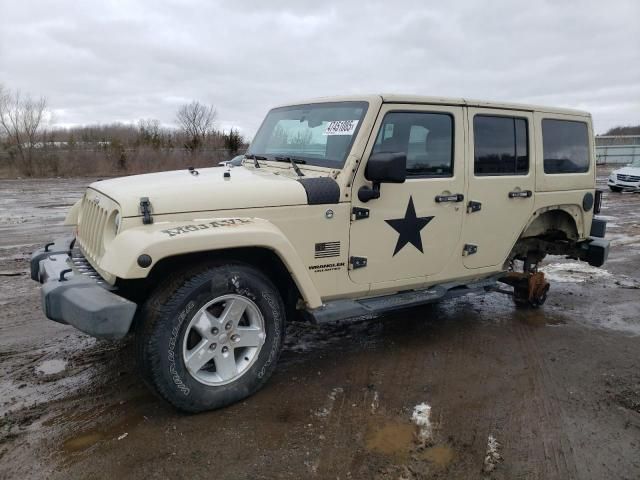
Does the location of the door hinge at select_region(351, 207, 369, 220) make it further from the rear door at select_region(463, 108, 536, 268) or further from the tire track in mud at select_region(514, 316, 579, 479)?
the tire track in mud at select_region(514, 316, 579, 479)

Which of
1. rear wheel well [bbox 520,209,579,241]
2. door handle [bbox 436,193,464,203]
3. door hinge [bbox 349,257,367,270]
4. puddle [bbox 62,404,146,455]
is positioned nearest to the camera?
puddle [bbox 62,404,146,455]

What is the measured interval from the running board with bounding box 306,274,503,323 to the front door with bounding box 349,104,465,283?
164 millimetres

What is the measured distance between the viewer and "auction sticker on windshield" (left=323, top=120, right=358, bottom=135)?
3.81m

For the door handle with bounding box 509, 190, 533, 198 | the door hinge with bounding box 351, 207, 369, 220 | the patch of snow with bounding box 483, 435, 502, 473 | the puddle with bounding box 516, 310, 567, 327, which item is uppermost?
the door handle with bounding box 509, 190, 533, 198

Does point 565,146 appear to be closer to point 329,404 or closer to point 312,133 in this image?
point 312,133

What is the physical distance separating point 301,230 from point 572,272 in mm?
5378

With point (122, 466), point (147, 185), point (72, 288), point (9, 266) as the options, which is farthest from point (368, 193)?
point (9, 266)

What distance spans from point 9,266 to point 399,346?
555cm

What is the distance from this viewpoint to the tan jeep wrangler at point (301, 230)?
9.95ft

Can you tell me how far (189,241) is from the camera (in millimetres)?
2941

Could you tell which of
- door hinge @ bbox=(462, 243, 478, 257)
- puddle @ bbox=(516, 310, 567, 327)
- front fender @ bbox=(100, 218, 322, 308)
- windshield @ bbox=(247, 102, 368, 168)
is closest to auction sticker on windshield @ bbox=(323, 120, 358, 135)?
windshield @ bbox=(247, 102, 368, 168)

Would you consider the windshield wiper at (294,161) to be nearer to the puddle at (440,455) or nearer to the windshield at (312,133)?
the windshield at (312,133)

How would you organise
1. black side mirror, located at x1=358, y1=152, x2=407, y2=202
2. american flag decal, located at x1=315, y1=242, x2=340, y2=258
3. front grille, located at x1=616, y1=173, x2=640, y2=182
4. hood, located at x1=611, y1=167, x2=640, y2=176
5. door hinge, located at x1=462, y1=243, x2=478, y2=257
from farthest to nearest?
hood, located at x1=611, y1=167, x2=640, y2=176
front grille, located at x1=616, y1=173, x2=640, y2=182
door hinge, located at x1=462, y1=243, x2=478, y2=257
american flag decal, located at x1=315, y1=242, x2=340, y2=258
black side mirror, located at x1=358, y1=152, x2=407, y2=202

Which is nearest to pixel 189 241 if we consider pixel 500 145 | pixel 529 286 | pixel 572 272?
pixel 500 145
